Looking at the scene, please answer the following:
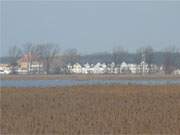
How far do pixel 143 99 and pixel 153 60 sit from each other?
11522cm

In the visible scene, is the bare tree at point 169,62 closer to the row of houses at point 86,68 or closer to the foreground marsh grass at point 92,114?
the row of houses at point 86,68

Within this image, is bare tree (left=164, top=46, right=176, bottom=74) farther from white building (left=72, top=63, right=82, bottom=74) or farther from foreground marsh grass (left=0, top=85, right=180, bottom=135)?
foreground marsh grass (left=0, top=85, right=180, bottom=135)

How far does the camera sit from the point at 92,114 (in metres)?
20.5

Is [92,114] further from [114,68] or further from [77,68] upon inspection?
[77,68]

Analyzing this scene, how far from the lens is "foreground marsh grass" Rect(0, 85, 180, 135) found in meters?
17.0

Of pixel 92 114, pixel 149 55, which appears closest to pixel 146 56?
pixel 149 55

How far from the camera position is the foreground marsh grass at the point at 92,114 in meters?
17.0

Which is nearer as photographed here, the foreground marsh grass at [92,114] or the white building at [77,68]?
the foreground marsh grass at [92,114]

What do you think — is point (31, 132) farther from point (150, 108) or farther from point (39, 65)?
point (39, 65)

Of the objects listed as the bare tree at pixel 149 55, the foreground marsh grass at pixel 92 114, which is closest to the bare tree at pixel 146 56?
the bare tree at pixel 149 55

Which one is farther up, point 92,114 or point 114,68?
point 114,68

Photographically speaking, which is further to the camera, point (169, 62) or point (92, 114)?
point (169, 62)

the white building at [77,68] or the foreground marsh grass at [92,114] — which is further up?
the white building at [77,68]

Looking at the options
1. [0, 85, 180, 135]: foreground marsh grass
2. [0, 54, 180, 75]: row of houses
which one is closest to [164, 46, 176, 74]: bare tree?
[0, 54, 180, 75]: row of houses
